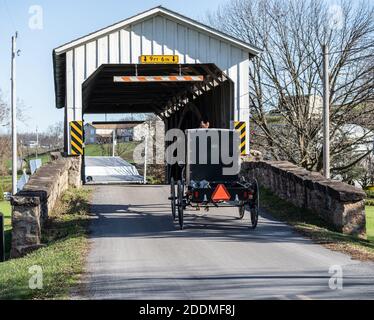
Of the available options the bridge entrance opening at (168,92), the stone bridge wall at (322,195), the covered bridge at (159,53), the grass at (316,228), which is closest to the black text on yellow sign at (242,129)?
the covered bridge at (159,53)

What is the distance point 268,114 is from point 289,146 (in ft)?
6.31

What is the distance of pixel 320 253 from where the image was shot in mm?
9781

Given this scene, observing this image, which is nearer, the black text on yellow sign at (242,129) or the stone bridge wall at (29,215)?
the stone bridge wall at (29,215)

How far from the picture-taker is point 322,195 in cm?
1342

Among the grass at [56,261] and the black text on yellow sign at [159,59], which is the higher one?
the black text on yellow sign at [159,59]

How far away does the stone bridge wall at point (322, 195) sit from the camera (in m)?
12.5

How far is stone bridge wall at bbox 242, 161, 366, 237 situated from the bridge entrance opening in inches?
107

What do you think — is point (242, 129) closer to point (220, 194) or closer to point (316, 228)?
point (316, 228)

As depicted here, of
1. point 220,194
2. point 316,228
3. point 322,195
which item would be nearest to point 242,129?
point 322,195

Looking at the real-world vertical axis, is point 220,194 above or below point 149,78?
below

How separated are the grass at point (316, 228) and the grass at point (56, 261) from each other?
12.8ft

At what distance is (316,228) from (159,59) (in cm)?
802

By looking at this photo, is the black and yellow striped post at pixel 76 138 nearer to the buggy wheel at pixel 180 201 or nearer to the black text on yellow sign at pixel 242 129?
the black text on yellow sign at pixel 242 129


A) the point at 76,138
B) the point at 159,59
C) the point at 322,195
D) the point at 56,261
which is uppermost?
the point at 159,59
